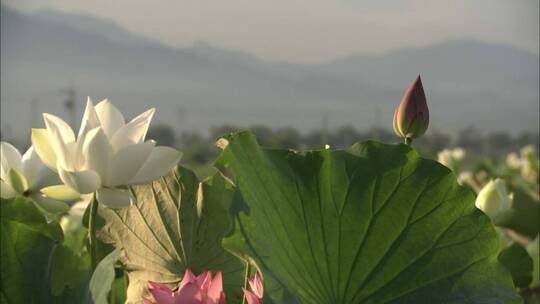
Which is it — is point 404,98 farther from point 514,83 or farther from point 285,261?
point 514,83

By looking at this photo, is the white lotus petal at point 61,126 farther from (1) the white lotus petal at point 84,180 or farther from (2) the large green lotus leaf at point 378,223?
(2) the large green lotus leaf at point 378,223

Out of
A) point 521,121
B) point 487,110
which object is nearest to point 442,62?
point 487,110

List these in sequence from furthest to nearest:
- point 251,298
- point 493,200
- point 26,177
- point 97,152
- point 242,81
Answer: point 242,81
point 493,200
point 26,177
point 97,152
point 251,298

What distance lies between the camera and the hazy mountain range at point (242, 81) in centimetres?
5131

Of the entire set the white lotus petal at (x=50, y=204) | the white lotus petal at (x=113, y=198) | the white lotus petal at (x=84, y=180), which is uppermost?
the white lotus petal at (x=84, y=180)

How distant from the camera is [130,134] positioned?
50 centimetres

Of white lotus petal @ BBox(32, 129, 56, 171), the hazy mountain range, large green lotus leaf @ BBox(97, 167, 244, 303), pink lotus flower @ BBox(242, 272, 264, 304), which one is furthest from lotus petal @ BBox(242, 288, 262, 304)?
the hazy mountain range

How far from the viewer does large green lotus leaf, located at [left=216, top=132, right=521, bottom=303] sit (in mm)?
413

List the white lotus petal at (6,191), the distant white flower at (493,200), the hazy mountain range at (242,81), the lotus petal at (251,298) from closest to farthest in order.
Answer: the lotus petal at (251,298) → the white lotus petal at (6,191) → the distant white flower at (493,200) → the hazy mountain range at (242,81)

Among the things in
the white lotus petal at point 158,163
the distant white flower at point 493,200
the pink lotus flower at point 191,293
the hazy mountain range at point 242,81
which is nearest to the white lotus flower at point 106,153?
the white lotus petal at point 158,163

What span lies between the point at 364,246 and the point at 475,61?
62.3 metres

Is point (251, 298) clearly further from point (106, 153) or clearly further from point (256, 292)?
point (106, 153)

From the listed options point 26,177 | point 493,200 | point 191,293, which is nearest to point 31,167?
point 26,177

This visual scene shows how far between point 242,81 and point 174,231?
2512 inches
